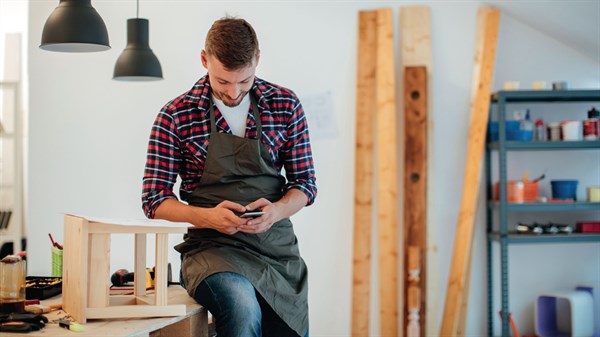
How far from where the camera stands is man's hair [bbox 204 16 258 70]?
2.41 meters

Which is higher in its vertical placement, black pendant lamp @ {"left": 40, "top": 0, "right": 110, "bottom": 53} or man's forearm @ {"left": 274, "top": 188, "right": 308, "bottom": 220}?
black pendant lamp @ {"left": 40, "top": 0, "right": 110, "bottom": 53}

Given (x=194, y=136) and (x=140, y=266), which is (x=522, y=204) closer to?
(x=194, y=136)

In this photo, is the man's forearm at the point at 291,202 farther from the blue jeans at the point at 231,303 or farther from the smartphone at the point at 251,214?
the blue jeans at the point at 231,303

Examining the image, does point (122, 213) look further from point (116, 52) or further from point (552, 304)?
point (552, 304)

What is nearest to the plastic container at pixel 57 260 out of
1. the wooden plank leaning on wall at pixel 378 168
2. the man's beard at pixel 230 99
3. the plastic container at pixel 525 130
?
the man's beard at pixel 230 99

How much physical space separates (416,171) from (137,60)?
179 centimetres

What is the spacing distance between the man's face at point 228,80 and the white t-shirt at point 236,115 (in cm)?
2

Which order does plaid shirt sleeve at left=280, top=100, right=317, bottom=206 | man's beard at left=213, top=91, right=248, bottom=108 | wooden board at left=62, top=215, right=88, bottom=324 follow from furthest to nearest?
plaid shirt sleeve at left=280, top=100, right=317, bottom=206 < man's beard at left=213, top=91, right=248, bottom=108 < wooden board at left=62, top=215, right=88, bottom=324

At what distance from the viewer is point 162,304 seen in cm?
220

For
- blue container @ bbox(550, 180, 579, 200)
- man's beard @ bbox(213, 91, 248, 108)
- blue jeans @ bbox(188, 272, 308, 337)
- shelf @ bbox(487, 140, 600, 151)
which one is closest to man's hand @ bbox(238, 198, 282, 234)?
blue jeans @ bbox(188, 272, 308, 337)

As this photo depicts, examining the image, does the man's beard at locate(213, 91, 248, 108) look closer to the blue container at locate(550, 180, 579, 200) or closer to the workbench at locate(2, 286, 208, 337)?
the workbench at locate(2, 286, 208, 337)

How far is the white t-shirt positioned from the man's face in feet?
0.07

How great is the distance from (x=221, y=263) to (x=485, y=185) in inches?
113

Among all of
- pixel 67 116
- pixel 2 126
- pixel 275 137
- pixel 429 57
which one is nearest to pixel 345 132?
pixel 429 57
